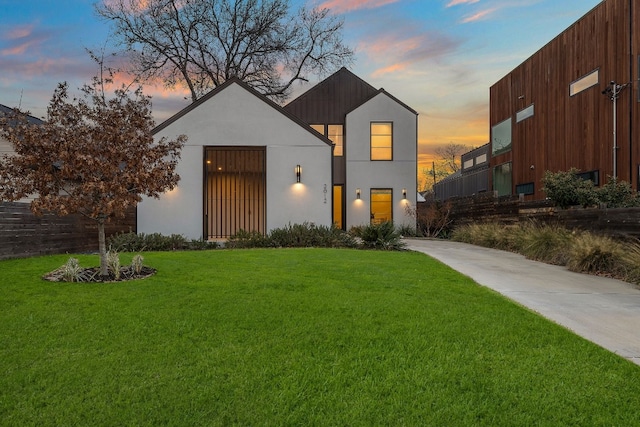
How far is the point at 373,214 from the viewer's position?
17.1m

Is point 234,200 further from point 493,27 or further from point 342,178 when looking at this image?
point 493,27

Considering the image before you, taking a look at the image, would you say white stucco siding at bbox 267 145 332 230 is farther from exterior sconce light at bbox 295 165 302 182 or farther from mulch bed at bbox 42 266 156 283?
mulch bed at bbox 42 266 156 283

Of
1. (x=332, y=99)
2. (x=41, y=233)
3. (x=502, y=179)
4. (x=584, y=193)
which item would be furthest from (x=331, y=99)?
(x=41, y=233)

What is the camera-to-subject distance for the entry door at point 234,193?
12.9m

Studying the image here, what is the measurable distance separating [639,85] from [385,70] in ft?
29.9

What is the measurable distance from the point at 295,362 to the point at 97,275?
450 cm

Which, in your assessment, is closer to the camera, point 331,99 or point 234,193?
point 234,193

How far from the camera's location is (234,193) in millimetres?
13367

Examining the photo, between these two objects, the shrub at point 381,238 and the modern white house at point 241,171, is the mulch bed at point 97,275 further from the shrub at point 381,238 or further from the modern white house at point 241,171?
the shrub at point 381,238

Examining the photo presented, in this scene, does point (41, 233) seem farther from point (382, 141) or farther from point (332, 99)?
Result: point (332, 99)

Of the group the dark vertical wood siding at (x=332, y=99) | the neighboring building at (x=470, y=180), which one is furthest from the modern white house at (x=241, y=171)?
the neighboring building at (x=470, y=180)

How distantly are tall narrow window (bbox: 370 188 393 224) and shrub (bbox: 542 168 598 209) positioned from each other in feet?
24.8

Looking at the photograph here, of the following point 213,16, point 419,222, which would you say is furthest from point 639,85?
point 213,16

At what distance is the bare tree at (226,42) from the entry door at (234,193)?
27.4ft
